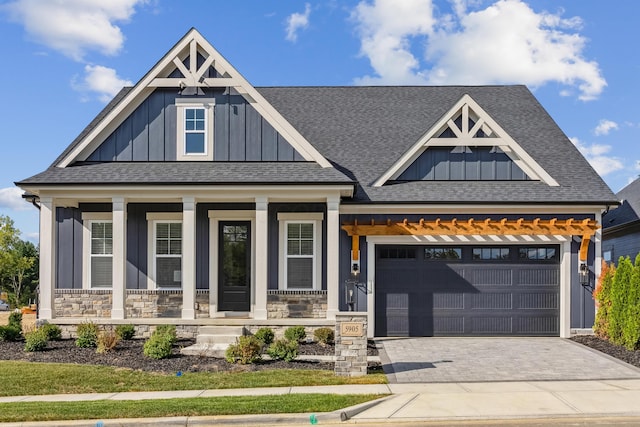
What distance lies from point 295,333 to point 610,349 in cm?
770

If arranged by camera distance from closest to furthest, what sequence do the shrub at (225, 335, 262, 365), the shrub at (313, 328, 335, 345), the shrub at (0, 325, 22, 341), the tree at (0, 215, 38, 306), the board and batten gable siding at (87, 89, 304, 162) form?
the shrub at (225, 335, 262, 365), the shrub at (313, 328, 335, 345), the shrub at (0, 325, 22, 341), the board and batten gable siding at (87, 89, 304, 162), the tree at (0, 215, 38, 306)

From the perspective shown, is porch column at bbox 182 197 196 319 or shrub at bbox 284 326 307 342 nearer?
shrub at bbox 284 326 307 342

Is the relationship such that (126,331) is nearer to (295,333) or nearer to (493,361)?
(295,333)

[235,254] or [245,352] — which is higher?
[235,254]

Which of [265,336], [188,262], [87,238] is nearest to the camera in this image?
[265,336]

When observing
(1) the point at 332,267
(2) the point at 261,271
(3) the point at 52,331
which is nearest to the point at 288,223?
(2) the point at 261,271

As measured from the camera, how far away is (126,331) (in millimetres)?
15258

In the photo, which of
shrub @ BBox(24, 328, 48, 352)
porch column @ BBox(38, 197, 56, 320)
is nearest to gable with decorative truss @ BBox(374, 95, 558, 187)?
porch column @ BBox(38, 197, 56, 320)

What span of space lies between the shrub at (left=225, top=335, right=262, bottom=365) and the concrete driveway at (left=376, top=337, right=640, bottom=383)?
280 cm

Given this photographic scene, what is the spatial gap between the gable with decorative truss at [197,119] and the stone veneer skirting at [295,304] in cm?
387

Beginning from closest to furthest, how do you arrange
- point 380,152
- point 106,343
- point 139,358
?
point 139,358, point 106,343, point 380,152

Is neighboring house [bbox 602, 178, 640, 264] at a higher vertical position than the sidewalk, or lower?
higher

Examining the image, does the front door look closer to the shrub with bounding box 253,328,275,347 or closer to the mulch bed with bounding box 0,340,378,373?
the mulch bed with bounding box 0,340,378,373

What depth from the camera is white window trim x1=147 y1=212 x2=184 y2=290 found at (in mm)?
17719
